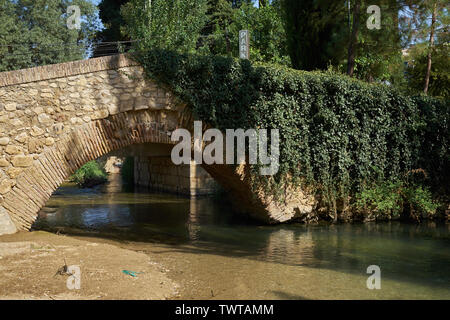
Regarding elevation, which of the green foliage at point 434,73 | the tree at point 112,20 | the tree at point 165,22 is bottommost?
the green foliage at point 434,73

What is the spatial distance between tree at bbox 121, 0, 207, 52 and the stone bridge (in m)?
7.25

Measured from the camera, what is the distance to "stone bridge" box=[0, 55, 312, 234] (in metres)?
6.64

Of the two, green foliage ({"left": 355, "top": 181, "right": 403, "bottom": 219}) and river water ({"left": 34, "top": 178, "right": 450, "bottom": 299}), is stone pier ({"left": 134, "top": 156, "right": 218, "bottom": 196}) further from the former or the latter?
green foliage ({"left": 355, "top": 181, "right": 403, "bottom": 219})

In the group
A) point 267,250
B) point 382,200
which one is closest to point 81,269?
point 267,250

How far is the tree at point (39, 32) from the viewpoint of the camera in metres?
24.6

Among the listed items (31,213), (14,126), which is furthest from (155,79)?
(31,213)

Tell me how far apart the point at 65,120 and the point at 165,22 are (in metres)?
8.95

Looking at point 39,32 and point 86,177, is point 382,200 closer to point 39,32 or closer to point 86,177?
point 86,177

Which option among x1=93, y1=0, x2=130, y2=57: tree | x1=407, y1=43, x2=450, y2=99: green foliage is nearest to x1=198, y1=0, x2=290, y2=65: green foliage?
x1=407, y1=43, x2=450, y2=99: green foliage

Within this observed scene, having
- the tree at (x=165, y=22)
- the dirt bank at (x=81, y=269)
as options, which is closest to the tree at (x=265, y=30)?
the tree at (x=165, y=22)

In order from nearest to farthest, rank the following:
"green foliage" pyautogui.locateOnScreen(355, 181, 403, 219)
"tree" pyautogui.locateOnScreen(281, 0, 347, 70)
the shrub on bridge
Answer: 1. the shrub on bridge
2. "green foliage" pyautogui.locateOnScreen(355, 181, 403, 219)
3. "tree" pyautogui.locateOnScreen(281, 0, 347, 70)

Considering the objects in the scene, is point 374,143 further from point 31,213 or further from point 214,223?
point 31,213

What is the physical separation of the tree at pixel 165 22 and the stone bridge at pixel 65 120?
7248mm

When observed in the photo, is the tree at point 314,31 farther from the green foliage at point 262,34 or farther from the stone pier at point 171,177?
the stone pier at point 171,177
